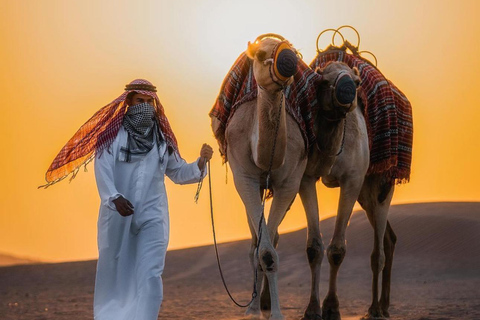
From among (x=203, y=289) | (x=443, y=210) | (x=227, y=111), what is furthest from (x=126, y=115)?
(x=443, y=210)

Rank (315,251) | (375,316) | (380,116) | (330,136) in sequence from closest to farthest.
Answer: (330,136) → (315,251) → (380,116) → (375,316)

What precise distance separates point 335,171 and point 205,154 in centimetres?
183

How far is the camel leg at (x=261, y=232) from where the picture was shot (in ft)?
28.1

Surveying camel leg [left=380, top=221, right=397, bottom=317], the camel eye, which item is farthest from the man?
camel leg [left=380, top=221, right=397, bottom=317]

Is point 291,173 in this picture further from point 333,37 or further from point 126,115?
point 333,37

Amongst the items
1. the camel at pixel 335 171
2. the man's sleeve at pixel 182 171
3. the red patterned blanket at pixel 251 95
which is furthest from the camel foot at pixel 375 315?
the man's sleeve at pixel 182 171

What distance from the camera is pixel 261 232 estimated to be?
8.85m

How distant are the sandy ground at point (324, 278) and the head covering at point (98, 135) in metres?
4.05

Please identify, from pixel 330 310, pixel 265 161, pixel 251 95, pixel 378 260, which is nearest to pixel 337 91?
pixel 251 95

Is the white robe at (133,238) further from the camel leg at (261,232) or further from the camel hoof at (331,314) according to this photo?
the camel hoof at (331,314)

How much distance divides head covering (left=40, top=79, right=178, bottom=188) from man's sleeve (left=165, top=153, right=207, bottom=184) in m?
0.10

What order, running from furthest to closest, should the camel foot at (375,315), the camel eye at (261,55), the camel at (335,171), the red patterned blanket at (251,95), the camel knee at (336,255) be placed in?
the camel foot at (375,315)
the camel knee at (336,255)
the camel at (335,171)
the red patterned blanket at (251,95)
the camel eye at (261,55)

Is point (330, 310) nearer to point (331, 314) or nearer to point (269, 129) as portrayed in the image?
point (331, 314)

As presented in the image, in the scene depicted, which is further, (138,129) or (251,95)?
(251,95)
